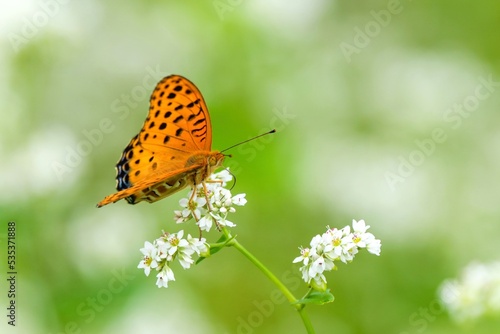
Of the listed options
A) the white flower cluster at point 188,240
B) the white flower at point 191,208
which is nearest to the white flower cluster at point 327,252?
the white flower cluster at point 188,240

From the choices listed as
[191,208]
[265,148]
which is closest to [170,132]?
[191,208]

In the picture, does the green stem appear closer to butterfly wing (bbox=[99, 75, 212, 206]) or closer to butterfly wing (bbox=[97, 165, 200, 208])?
butterfly wing (bbox=[97, 165, 200, 208])

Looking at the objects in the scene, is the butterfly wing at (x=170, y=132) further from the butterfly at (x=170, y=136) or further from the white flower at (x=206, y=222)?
the white flower at (x=206, y=222)

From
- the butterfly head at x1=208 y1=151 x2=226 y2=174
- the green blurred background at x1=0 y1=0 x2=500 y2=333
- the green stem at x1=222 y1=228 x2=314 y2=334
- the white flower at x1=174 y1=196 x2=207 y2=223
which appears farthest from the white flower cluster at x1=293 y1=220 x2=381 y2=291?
the green blurred background at x1=0 y1=0 x2=500 y2=333

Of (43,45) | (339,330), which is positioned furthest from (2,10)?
(339,330)

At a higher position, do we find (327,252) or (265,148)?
(327,252)

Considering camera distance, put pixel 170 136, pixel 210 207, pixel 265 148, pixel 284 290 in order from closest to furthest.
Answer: pixel 284 290
pixel 210 207
pixel 170 136
pixel 265 148

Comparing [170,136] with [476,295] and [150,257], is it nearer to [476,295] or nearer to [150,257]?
[150,257]
